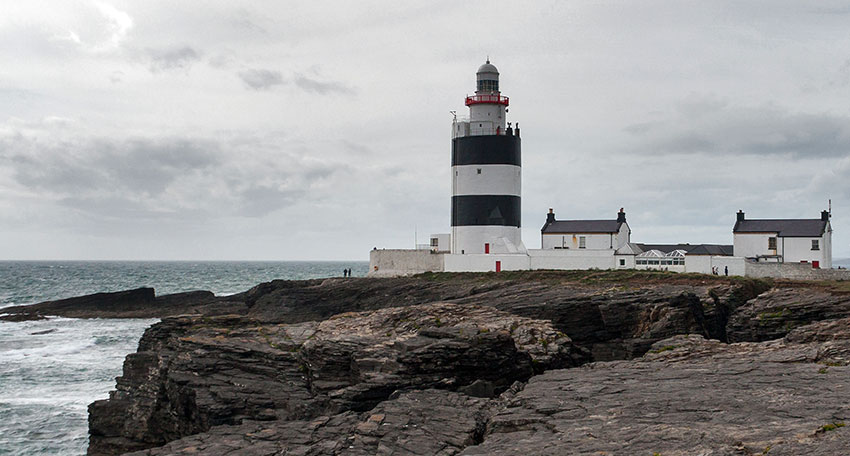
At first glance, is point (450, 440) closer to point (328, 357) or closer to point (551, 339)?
point (328, 357)

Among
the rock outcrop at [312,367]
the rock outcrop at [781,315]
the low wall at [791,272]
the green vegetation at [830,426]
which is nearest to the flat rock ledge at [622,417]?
the green vegetation at [830,426]

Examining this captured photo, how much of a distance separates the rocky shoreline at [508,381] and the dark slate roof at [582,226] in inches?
747

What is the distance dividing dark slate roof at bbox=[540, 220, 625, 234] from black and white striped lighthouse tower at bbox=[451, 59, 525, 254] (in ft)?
19.2

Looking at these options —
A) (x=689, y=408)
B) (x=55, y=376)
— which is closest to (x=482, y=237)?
(x=55, y=376)

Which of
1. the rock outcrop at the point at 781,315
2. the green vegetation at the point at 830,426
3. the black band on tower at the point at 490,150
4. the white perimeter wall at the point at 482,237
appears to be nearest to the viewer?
the green vegetation at the point at 830,426

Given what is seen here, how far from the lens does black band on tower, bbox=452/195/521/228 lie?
147 feet

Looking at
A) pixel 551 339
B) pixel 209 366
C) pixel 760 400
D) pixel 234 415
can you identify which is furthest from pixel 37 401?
pixel 760 400

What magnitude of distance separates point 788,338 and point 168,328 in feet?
60.2

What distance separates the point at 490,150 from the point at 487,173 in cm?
137

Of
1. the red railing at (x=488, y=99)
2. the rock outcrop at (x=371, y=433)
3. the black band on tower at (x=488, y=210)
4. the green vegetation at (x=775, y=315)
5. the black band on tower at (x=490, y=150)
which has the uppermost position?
the red railing at (x=488, y=99)

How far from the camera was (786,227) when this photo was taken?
4597cm

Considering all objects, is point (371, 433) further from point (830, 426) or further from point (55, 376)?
point (55, 376)

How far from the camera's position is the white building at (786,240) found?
146 ft

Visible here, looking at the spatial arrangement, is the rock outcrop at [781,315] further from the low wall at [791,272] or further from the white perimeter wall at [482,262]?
the white perimeter wall at [482,262]
